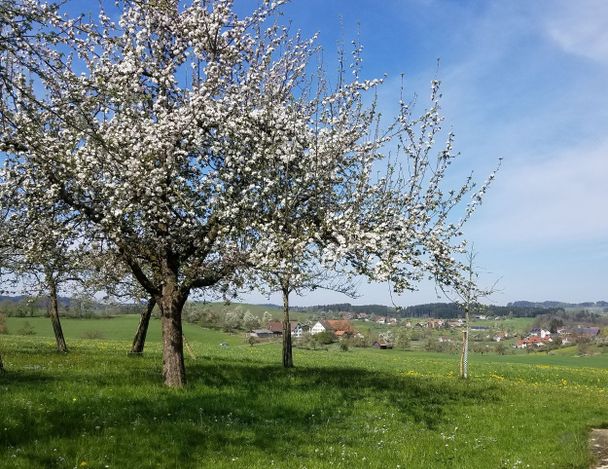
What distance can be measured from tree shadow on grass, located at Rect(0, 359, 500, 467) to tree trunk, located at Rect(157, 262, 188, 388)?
0.48 metres

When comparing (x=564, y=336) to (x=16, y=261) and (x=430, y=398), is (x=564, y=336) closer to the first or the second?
(x=430, y=398)

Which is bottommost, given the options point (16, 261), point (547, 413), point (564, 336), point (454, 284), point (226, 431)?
point (564, 336)

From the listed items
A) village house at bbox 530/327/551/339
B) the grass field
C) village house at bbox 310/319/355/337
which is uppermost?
the grass field

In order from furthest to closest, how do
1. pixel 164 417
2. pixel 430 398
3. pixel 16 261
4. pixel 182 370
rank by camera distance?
pixel 16 261
pixel 430 398
pixel 182 370
pixel 164 417

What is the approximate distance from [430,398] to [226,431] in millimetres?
9143

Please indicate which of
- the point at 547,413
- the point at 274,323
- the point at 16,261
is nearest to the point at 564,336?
the point at 274,323

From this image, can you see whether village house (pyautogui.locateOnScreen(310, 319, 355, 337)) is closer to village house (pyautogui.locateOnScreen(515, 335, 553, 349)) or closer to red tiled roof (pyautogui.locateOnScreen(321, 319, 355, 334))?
red tiled roof (pyautogui.locateOnScreen(321, 319, 355, 334))

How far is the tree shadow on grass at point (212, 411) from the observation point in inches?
401

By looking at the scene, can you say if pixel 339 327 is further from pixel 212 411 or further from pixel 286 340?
pixel 212 411

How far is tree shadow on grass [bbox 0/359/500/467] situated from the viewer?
10.2 m

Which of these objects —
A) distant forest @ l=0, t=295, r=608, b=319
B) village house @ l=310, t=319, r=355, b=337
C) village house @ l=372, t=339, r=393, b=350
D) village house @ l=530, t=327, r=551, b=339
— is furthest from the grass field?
village house @ l=530, t=327, r=551, b=339

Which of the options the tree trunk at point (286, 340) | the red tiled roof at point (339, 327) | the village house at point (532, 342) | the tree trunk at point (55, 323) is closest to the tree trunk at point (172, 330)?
the tree trunk at point (286, 340)

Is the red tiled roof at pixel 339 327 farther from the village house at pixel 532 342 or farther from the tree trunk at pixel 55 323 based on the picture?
the tree trunk at pixel 55 323

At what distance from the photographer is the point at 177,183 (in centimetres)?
1512
